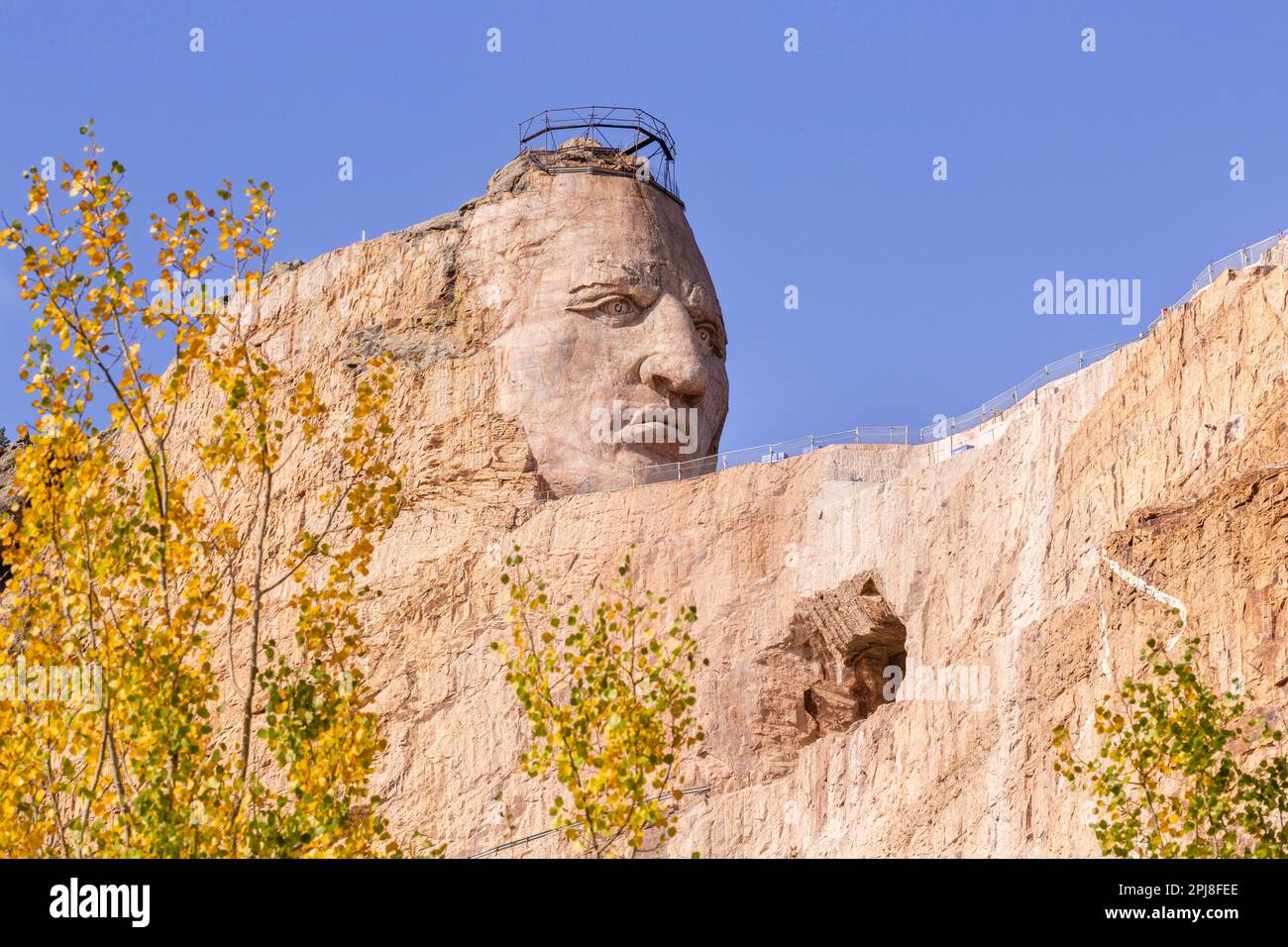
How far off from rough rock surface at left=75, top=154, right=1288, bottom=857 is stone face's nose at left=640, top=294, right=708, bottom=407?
244 mm

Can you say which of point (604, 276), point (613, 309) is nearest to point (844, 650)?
point (613, 309)

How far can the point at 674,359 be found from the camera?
44562 millimetres

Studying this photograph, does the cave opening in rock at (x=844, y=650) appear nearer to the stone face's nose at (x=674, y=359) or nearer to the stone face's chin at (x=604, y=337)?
the stone face's chin at (x=604, y=337)

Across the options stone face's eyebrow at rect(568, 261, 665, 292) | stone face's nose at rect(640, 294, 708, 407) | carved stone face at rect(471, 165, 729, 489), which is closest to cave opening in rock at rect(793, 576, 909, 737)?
carved stone face at rect(471, 165, 729, 489)

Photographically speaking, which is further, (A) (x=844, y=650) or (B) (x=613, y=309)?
(B) (x=613, y=309)

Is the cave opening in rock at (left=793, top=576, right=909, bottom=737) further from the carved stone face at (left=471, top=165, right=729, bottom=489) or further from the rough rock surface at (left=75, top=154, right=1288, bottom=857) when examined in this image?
the carved stone face at (left=471, top=165, right=729, bottom=489)

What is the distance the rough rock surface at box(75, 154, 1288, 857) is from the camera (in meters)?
29.2

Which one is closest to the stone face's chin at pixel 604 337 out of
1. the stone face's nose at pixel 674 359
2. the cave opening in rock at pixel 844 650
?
the stone face's nose at pixel 674 359

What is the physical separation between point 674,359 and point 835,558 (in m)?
9.23

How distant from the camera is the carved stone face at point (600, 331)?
144ft

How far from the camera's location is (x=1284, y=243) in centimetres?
3025

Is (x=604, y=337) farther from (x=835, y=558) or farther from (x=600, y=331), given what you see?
(x=835, y=558)

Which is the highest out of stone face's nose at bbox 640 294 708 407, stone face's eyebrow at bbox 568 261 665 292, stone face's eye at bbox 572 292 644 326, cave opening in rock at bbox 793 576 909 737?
stone face's eyebrow at bbox 568 261 665 292

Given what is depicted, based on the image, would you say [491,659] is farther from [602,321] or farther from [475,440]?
[602,321]
